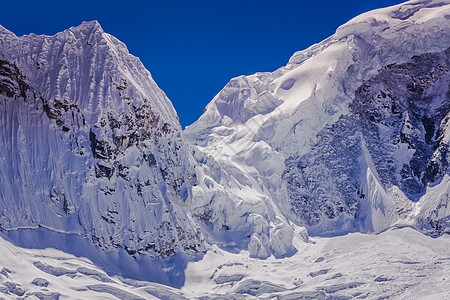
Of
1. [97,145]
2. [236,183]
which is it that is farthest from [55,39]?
[236,183]

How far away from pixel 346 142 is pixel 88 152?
149ft

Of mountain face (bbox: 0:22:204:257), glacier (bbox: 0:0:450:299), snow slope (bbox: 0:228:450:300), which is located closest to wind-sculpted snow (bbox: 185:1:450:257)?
glacier (bbox: 0:0:450:299)

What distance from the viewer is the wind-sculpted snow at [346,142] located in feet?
374

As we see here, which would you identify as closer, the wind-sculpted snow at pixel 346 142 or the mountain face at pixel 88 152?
the mountain face at pixel 88 152

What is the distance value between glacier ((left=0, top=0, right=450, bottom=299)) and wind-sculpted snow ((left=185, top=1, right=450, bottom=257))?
0.86ft

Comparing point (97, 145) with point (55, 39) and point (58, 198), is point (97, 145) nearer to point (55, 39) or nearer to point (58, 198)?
point (58, 198)

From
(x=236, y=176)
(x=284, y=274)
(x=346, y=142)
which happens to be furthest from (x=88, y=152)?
(x=346, y=142)

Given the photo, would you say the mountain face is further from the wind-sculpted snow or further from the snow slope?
the wind-sculpted snow

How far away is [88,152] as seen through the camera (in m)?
105

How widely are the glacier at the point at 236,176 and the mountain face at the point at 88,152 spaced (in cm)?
21

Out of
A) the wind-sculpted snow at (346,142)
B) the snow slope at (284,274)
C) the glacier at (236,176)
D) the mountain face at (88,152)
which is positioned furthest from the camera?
the wind-sculpted snow at (346,142)

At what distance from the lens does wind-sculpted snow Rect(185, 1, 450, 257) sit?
114 meters

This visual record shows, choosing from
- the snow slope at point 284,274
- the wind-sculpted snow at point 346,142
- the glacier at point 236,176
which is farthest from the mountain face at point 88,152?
the wind-sculpted snow at point 346,142

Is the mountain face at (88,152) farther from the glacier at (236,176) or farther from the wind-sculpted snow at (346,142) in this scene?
the wind-sculpted snow at (346,142)
